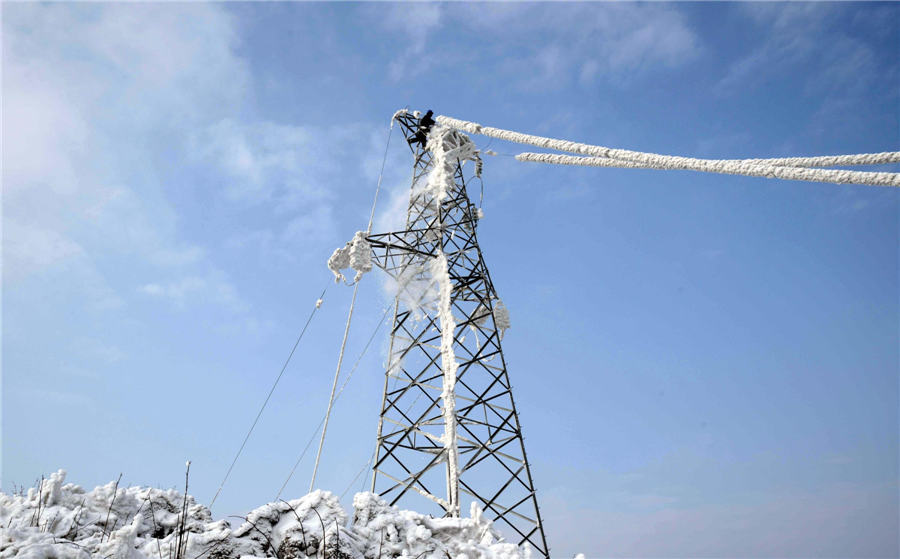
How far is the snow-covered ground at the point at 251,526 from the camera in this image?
5.51 m

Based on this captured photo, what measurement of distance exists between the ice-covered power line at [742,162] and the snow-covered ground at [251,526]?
16.3ft

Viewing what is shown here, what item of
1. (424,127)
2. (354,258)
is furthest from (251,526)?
(424,127)

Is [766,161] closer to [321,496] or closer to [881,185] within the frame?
[881,185]

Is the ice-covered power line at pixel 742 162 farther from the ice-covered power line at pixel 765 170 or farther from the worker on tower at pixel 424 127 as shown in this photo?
the worker on tower at pixel 424 127

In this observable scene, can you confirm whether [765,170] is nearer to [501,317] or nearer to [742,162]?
[742,162]

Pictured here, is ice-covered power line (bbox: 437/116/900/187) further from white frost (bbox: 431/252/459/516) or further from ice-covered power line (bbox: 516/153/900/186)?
white frost (bbox: 431/252/459/516)

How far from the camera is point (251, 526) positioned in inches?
229

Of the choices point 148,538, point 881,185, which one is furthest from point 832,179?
point 148,538

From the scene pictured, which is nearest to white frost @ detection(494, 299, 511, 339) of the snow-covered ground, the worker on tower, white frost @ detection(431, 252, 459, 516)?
white frost @ detection(431, 252, 459, 516)

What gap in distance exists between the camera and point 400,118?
43.9 feet

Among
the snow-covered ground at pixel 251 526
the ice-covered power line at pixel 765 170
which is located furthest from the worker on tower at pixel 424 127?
the snow-covered ground at pixel 251 526

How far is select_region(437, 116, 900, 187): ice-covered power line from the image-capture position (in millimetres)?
5334

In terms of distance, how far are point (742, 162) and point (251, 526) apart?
21.5 feet

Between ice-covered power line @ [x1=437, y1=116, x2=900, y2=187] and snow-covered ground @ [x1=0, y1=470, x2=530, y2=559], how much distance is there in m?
4.96
